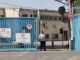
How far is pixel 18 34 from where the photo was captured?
100ft

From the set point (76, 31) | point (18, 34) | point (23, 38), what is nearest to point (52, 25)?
point (76, 31)

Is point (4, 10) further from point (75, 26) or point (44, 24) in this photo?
point (75, 26)

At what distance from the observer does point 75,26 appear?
31.9m

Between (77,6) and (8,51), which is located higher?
(77,6)

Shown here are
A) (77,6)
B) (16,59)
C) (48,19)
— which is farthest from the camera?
(48,19)

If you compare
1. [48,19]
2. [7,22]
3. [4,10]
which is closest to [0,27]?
[7,22]

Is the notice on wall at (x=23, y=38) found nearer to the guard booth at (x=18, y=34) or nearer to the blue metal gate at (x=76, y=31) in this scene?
the guard booth at (x=18, y=34)

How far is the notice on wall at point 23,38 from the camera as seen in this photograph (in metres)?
30.6

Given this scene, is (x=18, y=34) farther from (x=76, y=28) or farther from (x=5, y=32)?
(x=76, y=28)

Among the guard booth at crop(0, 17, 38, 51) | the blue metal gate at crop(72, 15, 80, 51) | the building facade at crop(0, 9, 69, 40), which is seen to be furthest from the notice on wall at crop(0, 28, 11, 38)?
the building facade at crop(0, 9, 69, 40)

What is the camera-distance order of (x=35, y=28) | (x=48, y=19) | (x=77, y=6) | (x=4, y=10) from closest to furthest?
(x=35, y=28) < (x=77, y=6) < (x=4, y=10) < (x=48, y=19)

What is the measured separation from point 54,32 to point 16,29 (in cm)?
4664

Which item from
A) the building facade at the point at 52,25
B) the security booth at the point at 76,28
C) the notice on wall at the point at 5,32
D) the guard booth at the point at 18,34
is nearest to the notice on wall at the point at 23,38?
the guard booth at the point at 18,34

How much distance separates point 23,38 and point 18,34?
53cm
